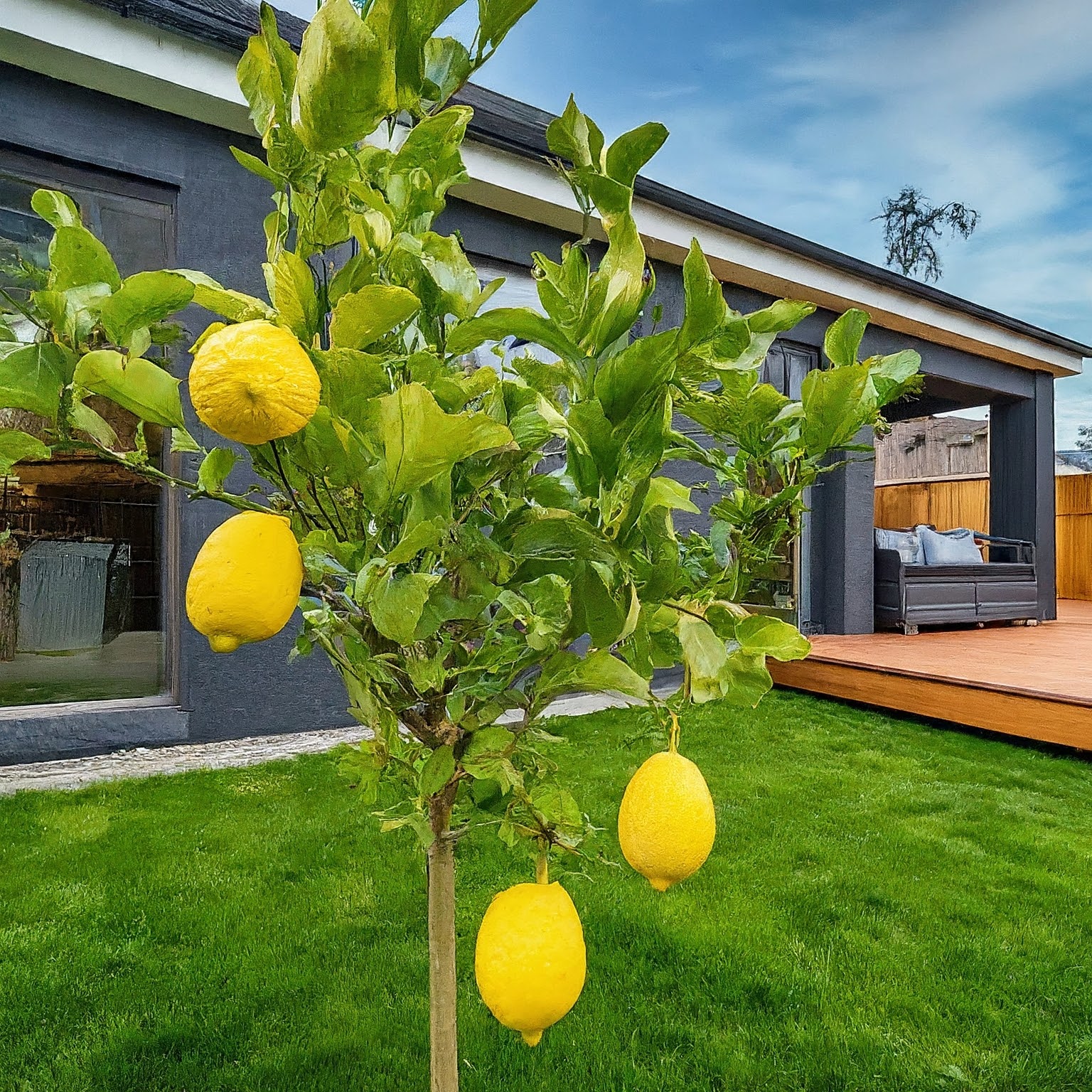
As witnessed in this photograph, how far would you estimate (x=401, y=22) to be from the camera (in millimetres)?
533

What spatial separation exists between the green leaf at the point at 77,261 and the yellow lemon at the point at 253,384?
0.14 metres

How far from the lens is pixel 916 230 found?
1839cm

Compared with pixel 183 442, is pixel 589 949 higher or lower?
lower

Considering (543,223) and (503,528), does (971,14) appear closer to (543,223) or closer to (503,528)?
(543,223)

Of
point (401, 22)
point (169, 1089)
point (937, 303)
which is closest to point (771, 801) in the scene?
point (169, 1089)

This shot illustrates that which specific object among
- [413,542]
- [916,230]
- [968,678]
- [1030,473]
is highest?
[916,230]

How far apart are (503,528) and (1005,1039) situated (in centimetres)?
179

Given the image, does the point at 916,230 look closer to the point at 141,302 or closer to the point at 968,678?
the point at 968,678

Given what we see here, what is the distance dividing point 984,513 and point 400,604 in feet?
46.0

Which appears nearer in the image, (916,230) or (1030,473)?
(1030,473)

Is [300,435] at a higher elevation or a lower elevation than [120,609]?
higher

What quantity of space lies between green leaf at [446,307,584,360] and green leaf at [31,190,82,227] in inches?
11.4

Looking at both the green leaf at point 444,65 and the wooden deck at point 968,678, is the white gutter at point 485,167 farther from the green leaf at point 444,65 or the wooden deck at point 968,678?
the green leaf at point 444,65

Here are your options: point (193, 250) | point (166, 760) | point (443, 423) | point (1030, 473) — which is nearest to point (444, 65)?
point (443, 423)
